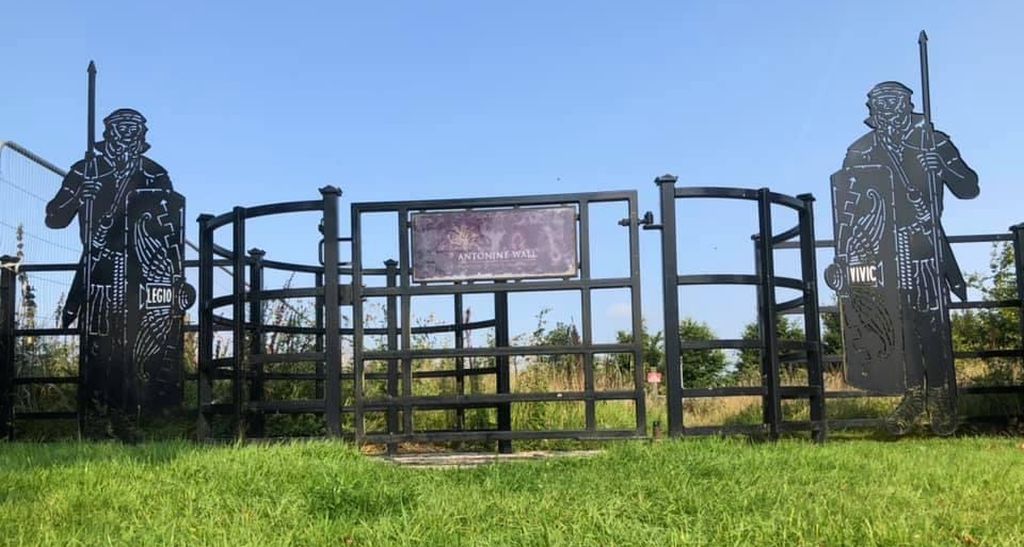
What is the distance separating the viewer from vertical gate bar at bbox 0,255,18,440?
364 inches

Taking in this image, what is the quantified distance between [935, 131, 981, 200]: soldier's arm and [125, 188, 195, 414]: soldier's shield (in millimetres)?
8031

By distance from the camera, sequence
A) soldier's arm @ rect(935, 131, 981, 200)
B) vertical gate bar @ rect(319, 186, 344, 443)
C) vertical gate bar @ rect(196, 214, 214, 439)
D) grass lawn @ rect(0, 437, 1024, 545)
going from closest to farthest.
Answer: grass lawn @ rect(0, 437, 1024, 545)
vertical gate bar @ rect(319, 186, 344, 443)
vertical gate bar @ rect(196, 214, 214, 439)
soldier's arm @ rect(935, 131, 981, 200)

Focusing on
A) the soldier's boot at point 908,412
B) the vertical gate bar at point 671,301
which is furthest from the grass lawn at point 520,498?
the soldier's boot at point 908,412

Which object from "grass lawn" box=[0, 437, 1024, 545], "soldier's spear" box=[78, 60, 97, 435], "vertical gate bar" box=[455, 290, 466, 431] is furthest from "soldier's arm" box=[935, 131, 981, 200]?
"soldier's spear" box=[78, 60, 97, 435]

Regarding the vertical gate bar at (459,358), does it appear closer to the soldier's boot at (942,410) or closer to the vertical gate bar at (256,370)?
the vertical gate bar at (256,370)

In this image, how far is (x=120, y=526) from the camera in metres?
4.02

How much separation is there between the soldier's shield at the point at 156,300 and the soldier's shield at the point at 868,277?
22.2 ft

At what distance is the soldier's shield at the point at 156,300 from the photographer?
352 inches

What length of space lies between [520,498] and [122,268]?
627 centimetres

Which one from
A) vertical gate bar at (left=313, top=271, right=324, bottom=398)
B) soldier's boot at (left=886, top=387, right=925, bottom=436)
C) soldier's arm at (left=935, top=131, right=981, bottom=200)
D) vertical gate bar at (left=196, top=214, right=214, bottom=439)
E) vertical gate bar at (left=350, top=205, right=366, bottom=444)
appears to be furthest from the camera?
vertical gate bar at (left=313, top=271, right=324, bottom=398)

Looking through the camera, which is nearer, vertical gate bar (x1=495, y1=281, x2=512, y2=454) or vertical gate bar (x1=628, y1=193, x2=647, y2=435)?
vertical gate bar (x1=628, y1=193, x2=647, y2=435)

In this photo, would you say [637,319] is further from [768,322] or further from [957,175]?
[957,175]

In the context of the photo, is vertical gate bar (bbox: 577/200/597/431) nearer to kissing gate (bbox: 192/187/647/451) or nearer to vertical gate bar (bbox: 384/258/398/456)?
kissing gate (bbox: 192/187/647/451)

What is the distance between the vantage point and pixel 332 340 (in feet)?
26.1
